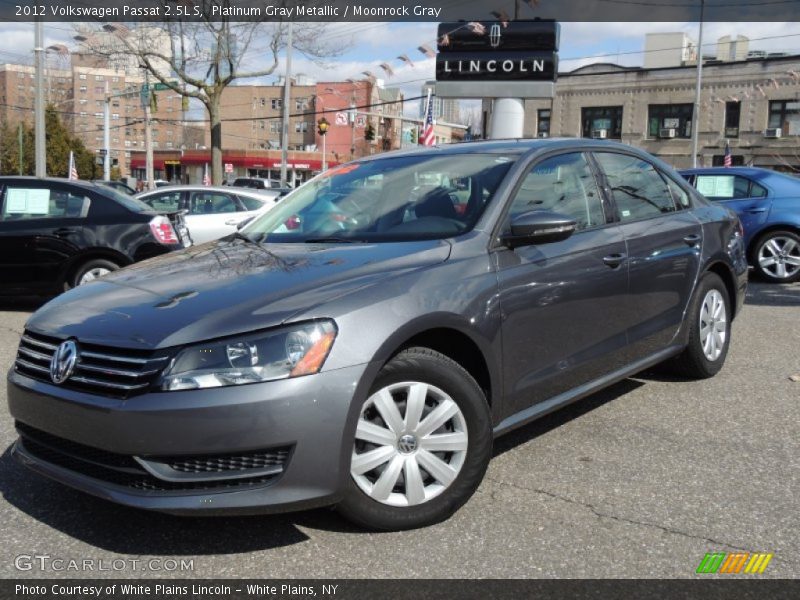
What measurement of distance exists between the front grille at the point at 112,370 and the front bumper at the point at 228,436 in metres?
0.04

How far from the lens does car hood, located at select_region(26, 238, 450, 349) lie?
278 centimetres

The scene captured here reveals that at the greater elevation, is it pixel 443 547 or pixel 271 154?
pixel 271 154

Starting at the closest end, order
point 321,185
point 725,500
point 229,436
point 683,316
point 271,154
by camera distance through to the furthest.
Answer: point 229,436 → point 725,500 → point 321,185 → point 683,316 → point 271,154

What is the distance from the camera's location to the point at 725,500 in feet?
11.2

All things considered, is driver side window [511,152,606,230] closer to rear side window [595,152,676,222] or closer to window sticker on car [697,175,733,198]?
rear side window [595,152,676,222]

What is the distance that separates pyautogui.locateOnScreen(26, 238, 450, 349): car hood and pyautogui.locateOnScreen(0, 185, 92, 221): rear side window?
16.8 feet

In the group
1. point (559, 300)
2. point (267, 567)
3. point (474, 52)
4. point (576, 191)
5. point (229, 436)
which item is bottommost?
point (267, 567)

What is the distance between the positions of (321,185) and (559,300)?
1.59 metres

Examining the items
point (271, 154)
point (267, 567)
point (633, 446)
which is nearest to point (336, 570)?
point (267, 567)

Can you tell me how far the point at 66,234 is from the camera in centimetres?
818

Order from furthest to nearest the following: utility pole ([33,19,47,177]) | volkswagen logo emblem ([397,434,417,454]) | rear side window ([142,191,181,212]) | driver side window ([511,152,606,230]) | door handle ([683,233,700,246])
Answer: utility pole ([33,19,47,177]) → rear side window ([142,191,181,212]) → door handle ([683,233,700,246]) → driver side window ([511,152,606,230]) → volkswagen logo emblem ([397,434,417,454])

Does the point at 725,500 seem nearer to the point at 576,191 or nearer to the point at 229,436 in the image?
the point at 576,191

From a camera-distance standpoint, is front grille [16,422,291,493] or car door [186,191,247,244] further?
car door [186,191,247,244]

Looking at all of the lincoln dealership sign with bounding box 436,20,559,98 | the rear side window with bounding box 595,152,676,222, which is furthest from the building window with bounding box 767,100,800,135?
the rear side window with bounding box 595,152,676,222
